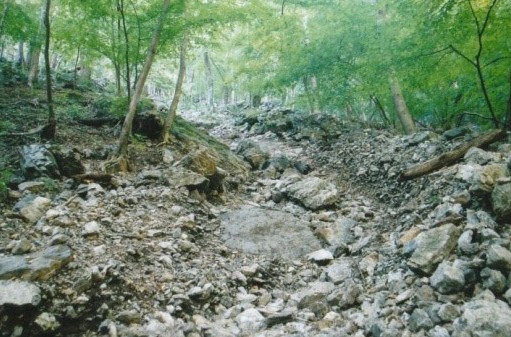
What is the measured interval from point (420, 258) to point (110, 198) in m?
5.02

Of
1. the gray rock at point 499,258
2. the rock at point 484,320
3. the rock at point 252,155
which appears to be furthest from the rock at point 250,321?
the rock at point 252,155

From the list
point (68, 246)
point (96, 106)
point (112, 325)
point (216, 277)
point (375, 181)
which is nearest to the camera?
point (112, 325)

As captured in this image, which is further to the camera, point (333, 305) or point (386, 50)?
point (386, 50)

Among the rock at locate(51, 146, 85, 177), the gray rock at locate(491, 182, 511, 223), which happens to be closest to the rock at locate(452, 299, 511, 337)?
the gray rock at locate(491, 182, 511, 223)

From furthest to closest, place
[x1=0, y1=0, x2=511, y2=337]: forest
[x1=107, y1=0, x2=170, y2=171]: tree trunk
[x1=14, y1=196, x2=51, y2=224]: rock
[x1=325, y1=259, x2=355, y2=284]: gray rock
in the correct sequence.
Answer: [x1=107, y1=0, x2=170, y2=171]: tree trunk < [x1=14, y1=196, x2=51, y2=224]: rock < [x1=325, y1=259, x2=355, y2=284]: gray rock < [x1=0, y1=0, x2=511, y2=337]: forest

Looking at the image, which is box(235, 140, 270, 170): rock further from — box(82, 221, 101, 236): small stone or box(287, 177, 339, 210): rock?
box(82, 221, 101, 236): small stone

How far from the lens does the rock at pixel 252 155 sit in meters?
11.3

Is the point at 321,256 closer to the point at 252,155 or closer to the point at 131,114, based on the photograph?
the point at 131,114

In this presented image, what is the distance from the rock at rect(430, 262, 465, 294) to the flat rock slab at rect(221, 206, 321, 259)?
8.23 ft

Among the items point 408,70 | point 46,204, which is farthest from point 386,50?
point 46,204

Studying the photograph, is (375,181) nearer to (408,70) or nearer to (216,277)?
(408,70)

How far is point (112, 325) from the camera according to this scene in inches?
139

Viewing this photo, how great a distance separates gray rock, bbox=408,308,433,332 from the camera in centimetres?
321

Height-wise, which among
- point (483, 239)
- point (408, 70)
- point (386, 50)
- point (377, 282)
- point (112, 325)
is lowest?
point (112, 325)
